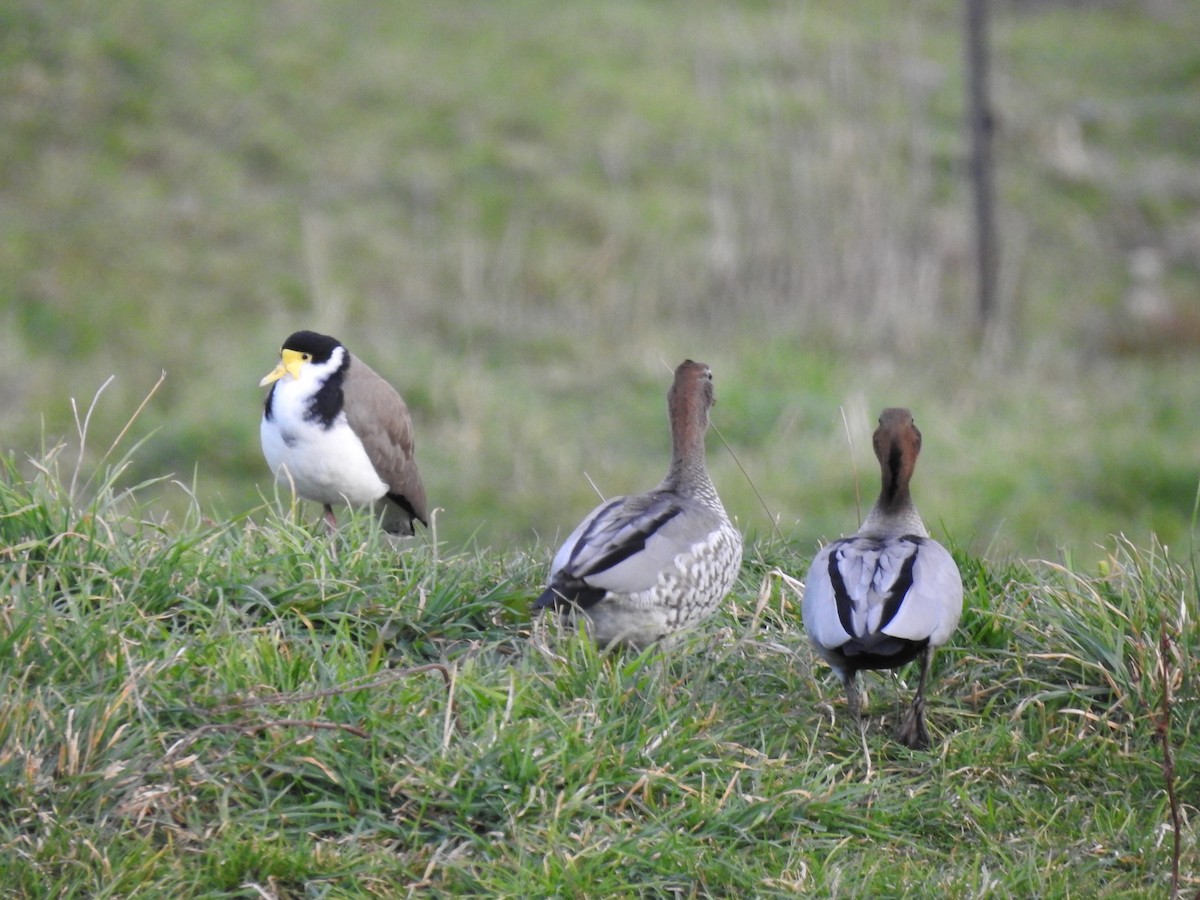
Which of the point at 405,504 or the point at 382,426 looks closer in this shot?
the point at 382,426

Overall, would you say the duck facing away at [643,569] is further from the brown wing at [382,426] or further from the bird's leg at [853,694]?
the brown wing at [382,426]

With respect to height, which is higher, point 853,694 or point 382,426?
point 382,426

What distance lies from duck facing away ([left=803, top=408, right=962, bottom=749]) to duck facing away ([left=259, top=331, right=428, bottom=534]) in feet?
6.54

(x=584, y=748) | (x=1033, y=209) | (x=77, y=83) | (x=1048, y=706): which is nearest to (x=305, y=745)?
(x=584, y=748)

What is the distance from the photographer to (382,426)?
5820mm

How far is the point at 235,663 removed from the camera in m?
4.00

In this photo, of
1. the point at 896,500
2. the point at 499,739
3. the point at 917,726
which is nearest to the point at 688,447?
the point at 896,500

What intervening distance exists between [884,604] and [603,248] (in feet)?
31.5

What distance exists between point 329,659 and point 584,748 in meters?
0.75

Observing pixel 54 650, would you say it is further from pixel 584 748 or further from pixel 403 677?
pixel 584 748

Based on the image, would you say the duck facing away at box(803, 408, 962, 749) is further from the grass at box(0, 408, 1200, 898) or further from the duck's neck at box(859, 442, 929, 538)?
the grass at box(0, 408, 1200, 898)

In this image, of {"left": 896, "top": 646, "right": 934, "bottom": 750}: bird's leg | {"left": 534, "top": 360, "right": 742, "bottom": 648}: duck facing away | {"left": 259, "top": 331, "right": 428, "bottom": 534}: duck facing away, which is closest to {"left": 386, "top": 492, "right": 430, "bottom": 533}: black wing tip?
{"left": 259, "top": 331, "right": 428, "bottom": 534}: duck facing away

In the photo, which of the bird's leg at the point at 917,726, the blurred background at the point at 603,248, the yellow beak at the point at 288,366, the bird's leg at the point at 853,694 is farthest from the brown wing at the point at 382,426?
the blurred background at the point at 603,248

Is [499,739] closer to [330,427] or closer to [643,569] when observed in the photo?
[643,569]
